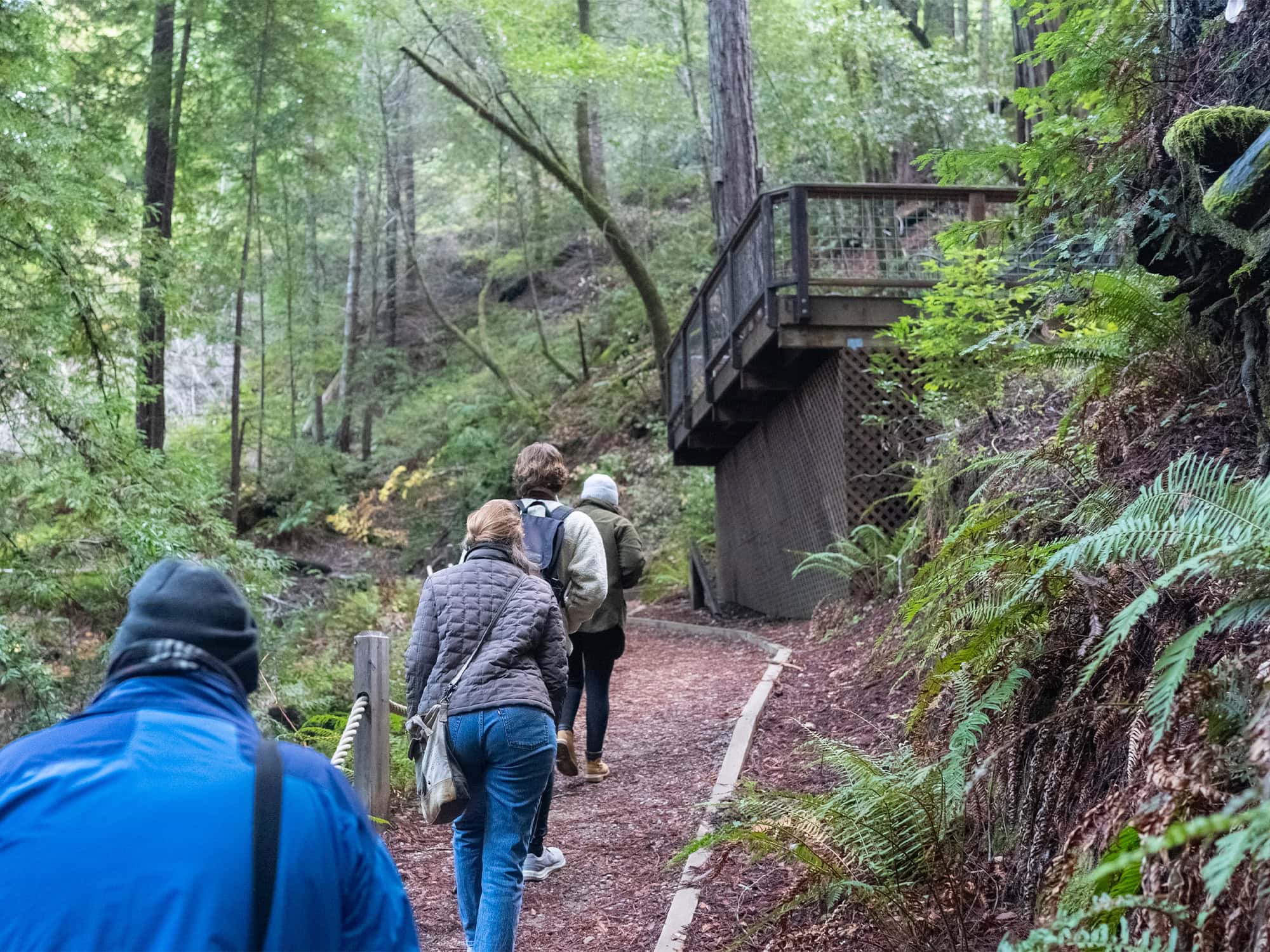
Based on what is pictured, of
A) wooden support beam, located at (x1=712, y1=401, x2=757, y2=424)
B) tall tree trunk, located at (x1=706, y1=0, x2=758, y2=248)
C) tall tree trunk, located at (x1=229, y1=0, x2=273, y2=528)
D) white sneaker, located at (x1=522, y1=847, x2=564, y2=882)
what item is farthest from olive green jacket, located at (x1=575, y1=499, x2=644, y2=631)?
tall tree trunk, located at (x1=706, y1=0, x2=758, y2=248)

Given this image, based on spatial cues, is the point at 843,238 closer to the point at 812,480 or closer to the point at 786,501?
the point at 812,480

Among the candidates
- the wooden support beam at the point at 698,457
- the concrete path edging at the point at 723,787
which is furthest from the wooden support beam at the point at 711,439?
the concrete path edging at the point at 723,787

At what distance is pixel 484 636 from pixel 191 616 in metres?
2.23

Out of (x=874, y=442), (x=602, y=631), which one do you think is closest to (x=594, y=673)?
(x=602, y=631)

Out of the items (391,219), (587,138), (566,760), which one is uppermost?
(391,219)

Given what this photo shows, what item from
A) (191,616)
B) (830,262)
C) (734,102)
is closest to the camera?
(191,616)

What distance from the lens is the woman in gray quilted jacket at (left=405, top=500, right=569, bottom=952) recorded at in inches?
158

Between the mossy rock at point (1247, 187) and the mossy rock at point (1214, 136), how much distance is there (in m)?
0.23

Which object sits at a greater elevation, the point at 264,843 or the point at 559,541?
the point at 559,541

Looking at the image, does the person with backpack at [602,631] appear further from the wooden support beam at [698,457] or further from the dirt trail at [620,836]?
the wooden support beam at [698,457]

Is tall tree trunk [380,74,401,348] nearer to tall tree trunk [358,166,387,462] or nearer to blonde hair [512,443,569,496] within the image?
tall tree trunk [358,166,387,462]

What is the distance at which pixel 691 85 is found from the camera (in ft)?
78.8

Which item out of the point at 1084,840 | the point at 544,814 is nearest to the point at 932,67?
the point at 544,814

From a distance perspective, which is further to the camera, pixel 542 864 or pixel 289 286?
pixel 289 286
